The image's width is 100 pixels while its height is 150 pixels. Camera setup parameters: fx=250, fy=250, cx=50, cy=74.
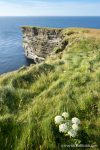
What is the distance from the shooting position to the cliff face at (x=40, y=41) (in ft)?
184

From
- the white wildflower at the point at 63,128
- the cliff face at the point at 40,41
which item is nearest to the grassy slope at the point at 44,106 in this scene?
the white wildflower at the point at 63,128

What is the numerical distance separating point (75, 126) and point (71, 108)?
7.20ft

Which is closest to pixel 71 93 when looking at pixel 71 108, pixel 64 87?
pixel 64 87

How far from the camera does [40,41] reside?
6231cm

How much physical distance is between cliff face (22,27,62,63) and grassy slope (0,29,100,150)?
40.6 m

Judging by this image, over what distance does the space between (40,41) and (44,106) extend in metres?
53.9

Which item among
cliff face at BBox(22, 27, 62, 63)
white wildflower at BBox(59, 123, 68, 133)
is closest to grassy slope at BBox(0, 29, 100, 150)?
white wildflower at BBox(59, 123, 68, 133)

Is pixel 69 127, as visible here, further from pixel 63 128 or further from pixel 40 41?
pixel 40 41

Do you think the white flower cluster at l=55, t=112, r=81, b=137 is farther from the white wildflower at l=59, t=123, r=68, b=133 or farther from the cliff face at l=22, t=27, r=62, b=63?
the cliff face at l=22, t=27, r=62, b=63

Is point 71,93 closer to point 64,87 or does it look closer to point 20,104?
point 64,87

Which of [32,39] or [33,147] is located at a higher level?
[33,147]

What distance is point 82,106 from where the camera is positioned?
9.38m

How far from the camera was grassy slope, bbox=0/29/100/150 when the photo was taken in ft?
23.9

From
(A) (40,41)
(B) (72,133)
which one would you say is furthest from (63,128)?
(A) (40,41)
